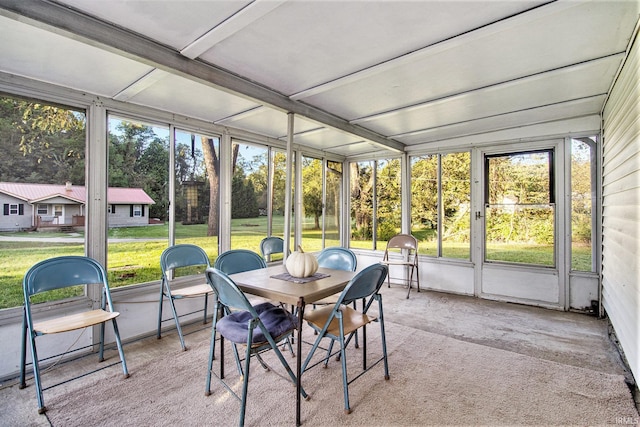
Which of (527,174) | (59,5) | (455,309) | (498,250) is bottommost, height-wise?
(455,309)

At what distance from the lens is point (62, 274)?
8.72 feet

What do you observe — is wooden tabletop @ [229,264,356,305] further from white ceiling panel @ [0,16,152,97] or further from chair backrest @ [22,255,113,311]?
white ceiling panel @ [0,16,152,97]

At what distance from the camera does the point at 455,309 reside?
4340 millimetres

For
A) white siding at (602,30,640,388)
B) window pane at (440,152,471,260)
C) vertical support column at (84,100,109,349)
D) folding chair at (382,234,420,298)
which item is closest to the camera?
white siding at (602,30,640,388)

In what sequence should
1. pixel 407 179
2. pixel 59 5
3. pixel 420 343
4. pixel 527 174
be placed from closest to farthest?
1. pixel 59 5
2. pixel 420 343
3. pixel 527 174
4. pixel 407 179

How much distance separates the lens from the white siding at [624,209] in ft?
7.25

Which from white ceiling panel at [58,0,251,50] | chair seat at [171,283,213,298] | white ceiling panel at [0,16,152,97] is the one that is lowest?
chair seat at [171,283,213,298]

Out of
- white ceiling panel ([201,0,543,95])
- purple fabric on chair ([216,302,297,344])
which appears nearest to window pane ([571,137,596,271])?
white ceiling panel ([201,0,543,95])

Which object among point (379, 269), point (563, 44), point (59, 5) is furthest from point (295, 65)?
point (563, 44)

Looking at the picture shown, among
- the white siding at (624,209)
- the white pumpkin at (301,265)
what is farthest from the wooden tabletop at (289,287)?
the white siding at (624,209)

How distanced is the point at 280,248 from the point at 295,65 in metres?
2.81

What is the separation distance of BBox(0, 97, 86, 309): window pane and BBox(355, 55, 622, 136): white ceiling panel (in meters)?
3.27

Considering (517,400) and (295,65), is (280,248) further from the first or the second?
(517,400)

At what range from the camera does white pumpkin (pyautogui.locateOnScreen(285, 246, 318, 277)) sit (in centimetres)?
257
